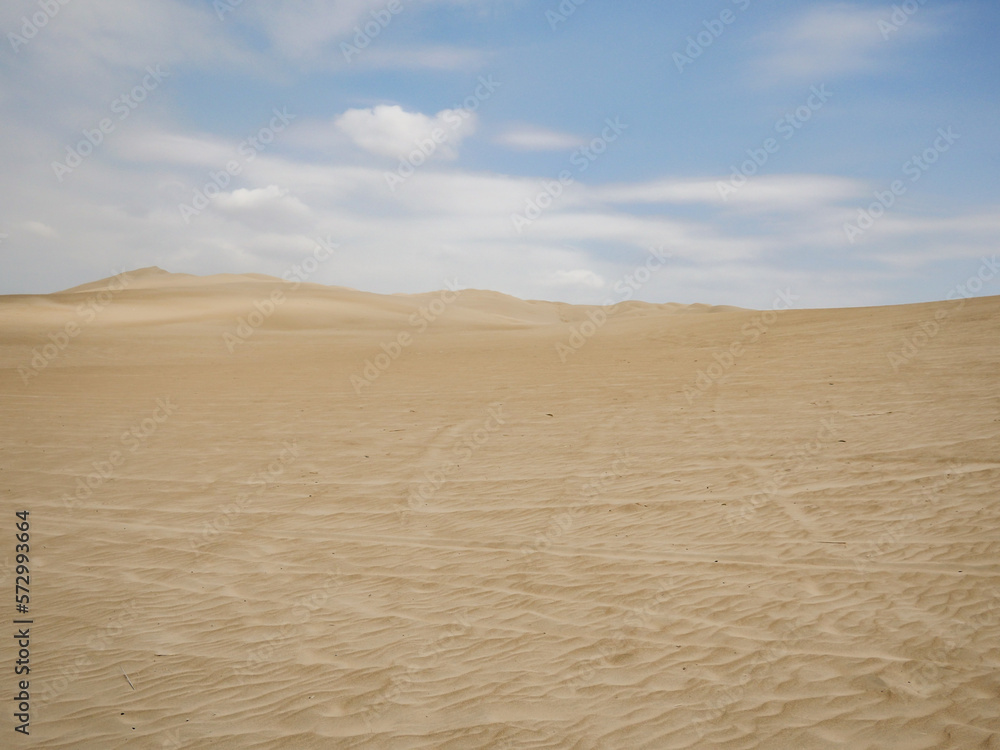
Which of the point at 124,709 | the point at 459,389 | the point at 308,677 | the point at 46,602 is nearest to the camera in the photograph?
the point at 124,709

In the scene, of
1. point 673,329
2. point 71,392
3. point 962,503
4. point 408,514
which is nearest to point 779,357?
point 673,329

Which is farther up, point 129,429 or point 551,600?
point 129,429

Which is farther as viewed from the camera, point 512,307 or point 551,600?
point 512,307

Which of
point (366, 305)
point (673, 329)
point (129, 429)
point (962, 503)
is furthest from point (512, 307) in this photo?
point (962, 503)

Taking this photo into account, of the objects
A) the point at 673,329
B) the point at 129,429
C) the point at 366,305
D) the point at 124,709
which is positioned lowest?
the point at 124,709

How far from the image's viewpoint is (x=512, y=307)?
84.5 meters

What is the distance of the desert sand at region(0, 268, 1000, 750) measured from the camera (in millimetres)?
4559

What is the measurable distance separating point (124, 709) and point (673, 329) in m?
25.1

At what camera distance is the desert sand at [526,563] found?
4.56m

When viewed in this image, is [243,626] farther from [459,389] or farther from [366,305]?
[366,305]

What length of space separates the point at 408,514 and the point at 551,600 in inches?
121

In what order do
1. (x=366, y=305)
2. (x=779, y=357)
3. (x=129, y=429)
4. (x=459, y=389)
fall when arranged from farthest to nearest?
(x=366, y=305) → (x=779, y=357) → (x=459, y=389) → (x=129, y=429)

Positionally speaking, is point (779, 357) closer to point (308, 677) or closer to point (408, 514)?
point (408, 514)

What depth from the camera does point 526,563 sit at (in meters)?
7.02
